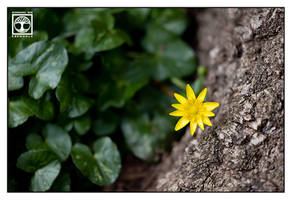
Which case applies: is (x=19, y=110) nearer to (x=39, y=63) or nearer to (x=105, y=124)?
(x=39, y=63)

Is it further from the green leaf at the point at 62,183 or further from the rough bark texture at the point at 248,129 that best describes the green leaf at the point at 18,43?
the rough bark texture at the point at 248,129

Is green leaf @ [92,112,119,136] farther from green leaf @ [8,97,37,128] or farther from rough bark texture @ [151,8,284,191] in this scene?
rough bark texture @ [151,8,284,191]

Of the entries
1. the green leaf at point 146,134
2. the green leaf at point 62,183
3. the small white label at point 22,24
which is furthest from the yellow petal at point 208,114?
the small white label at point 22,24

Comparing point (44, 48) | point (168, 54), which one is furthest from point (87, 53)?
point (168, 54)

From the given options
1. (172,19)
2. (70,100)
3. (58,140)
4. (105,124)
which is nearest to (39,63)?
(70,100)

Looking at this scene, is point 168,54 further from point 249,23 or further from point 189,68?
point 249,23

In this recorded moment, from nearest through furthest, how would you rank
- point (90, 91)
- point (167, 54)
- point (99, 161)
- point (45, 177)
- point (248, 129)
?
point (248, 129), point (45, 177), point (99, 161), point (90, 91), point (167, 54)

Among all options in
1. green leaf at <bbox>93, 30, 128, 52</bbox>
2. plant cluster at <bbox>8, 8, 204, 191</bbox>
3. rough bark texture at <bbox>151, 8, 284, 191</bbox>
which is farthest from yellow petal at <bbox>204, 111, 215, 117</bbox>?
green leaf at <bbox>93, 30, 128, 52</bbox>

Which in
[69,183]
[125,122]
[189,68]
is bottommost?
[69,183]
